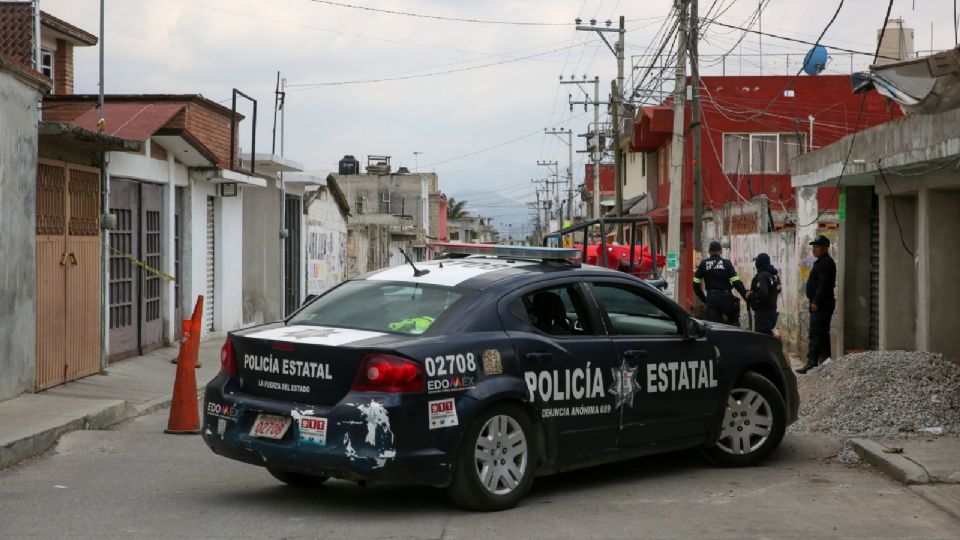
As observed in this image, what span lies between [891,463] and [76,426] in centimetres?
696

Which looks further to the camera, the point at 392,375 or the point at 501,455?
the point at 501,455

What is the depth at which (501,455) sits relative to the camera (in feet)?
23.5

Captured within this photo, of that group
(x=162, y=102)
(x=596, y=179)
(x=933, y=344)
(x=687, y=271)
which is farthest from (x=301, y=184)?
(x=596, y=179)

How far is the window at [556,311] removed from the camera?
7676 mm

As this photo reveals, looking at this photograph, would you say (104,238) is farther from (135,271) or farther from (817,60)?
(817,60)

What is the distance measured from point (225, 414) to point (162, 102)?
14349 mm

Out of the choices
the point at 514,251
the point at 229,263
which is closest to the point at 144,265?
the point at 229,263

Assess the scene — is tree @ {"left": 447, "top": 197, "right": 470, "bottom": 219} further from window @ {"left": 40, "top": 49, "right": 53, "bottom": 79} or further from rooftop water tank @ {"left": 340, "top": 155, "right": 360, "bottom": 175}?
window @ {"left": 40, "top": 49, "right": 53, "bottom": 79}

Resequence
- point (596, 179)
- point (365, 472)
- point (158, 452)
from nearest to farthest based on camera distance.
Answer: point (365, 472)
point (158, 452)
point (596, 179)

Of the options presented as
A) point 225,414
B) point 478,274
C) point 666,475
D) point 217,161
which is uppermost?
point 217,161

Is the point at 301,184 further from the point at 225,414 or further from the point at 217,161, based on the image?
the point at 225,414

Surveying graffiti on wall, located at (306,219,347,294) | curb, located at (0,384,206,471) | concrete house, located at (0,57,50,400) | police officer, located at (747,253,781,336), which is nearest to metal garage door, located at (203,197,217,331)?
graffiti on wall, located at (306,219,347,294)

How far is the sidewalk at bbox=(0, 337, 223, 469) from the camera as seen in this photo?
9.46 meters

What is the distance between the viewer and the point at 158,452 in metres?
9.55
